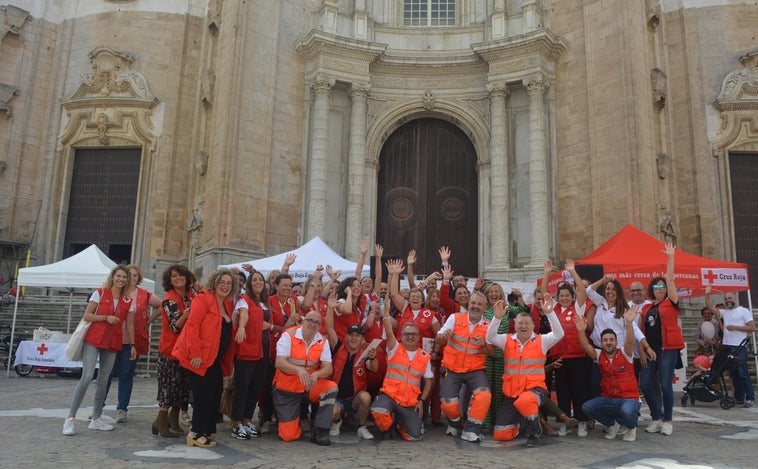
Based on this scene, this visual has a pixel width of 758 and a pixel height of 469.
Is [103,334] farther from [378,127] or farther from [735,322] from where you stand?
[378,127]

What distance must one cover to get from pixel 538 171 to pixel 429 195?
3762 millimetres

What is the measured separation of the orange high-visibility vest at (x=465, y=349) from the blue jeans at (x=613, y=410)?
1.36 meters

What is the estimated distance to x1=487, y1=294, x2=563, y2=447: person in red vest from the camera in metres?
6.78

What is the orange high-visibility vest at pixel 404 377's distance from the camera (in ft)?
22.6

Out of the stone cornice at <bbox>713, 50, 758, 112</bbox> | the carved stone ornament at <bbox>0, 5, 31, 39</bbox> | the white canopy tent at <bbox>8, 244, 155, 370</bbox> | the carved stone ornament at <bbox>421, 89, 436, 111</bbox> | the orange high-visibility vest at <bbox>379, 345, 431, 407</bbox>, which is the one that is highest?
the carved stone ornament at <bbox>0, 5, 31, 39</bbox>

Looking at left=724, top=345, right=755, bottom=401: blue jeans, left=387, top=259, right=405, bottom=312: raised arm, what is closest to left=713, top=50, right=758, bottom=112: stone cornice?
left=724, top=345, right=755, bottom=401: blue jeans

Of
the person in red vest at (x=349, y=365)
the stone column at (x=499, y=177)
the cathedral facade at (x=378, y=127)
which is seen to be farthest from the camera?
the stone column at (x=499, y=177)

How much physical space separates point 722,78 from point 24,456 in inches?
891

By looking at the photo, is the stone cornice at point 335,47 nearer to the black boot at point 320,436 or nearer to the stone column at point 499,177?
the stone column at point 499,177

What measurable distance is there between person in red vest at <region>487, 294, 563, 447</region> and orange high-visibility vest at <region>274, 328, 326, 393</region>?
2026 mm

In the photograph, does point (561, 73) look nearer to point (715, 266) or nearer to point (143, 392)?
point (715, 266)

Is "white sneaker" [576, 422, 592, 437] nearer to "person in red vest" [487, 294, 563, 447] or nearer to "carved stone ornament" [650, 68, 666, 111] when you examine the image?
"person in red vest" [487, 294, 563, 447]

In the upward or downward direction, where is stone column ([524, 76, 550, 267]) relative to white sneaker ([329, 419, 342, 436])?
upward

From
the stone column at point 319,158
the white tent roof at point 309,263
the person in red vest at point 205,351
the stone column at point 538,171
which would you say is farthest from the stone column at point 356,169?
the person in red vest at point 205,351
